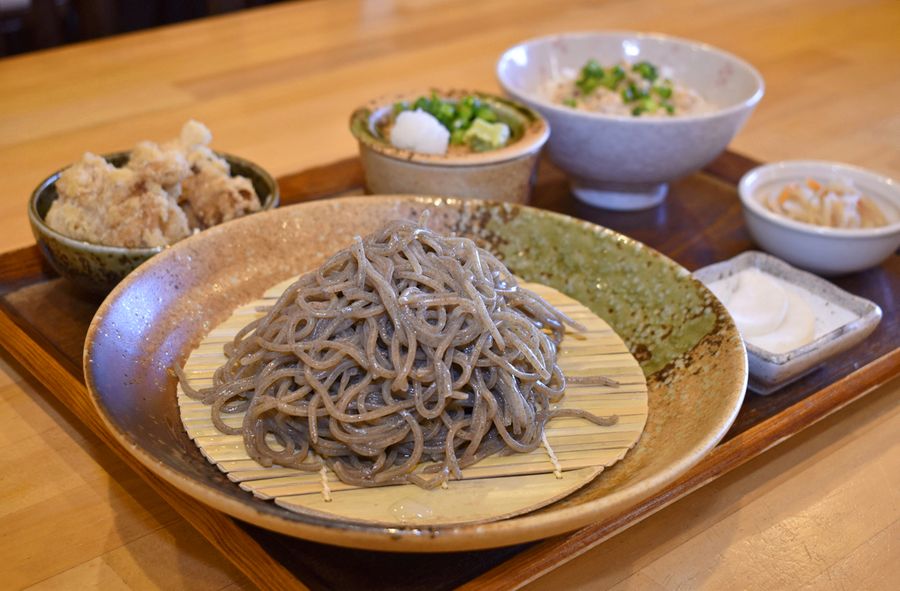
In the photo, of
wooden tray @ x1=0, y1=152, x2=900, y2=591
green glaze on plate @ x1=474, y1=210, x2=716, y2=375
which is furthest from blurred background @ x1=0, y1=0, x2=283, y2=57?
green glaze on plate @ x1=474, y1=210, x2=716, y2=375

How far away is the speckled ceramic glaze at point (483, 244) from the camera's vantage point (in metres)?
1.21

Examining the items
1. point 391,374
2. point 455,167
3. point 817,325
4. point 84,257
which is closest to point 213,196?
point 84,257

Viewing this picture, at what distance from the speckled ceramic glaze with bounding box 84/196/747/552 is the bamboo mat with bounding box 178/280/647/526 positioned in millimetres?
26

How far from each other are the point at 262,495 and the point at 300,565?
0.12 metres

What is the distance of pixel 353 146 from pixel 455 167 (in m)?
0.84

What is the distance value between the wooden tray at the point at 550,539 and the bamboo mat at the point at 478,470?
0.08 metres

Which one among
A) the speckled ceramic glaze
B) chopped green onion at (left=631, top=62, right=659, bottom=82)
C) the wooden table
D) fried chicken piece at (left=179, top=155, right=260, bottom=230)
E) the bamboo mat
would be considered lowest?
the wooden table

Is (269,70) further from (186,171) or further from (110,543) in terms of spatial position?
(110,543)

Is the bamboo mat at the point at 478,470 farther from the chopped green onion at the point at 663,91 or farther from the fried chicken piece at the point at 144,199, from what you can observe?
the chopped green onion at the point at 663,91

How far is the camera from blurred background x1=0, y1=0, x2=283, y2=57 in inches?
163

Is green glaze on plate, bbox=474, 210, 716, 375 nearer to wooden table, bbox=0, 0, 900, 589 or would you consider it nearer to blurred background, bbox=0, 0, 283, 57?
wooden table, bbox=0, 0, 900, 589

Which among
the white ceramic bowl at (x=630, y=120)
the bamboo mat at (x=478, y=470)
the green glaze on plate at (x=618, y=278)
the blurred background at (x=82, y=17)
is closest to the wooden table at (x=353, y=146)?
the bamboo mat at (x=478, y=470)

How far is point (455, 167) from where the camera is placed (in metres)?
2.17

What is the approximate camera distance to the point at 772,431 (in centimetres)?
170
